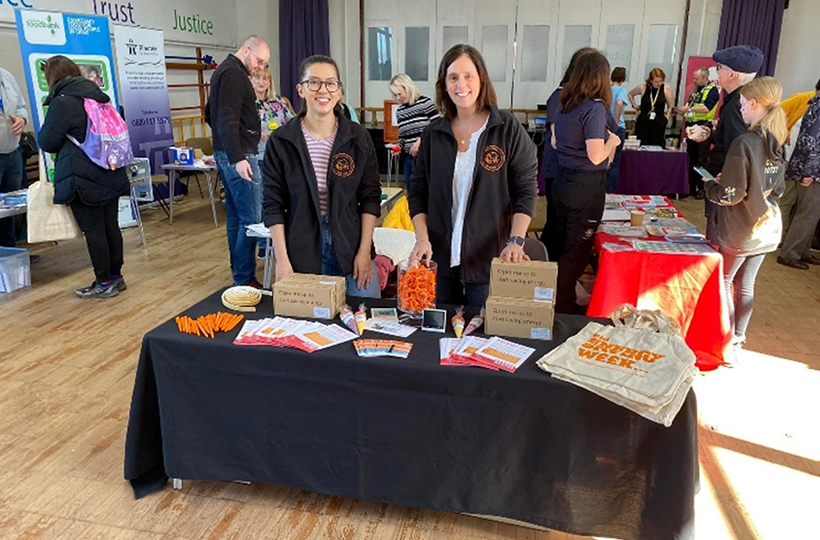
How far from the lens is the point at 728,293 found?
2.96 meters

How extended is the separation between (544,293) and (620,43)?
318 inches

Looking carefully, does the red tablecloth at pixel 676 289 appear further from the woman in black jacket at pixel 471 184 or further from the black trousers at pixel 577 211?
the woman in black jacket at pixel 471 184

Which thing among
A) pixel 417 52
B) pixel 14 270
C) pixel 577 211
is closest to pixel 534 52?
pixel 417 52

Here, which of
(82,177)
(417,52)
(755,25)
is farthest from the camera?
(417,52)

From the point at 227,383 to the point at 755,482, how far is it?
5.65ft

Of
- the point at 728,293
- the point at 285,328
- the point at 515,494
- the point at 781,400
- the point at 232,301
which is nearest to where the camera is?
the point at 515,494

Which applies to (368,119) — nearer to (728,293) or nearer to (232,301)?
(728,293)

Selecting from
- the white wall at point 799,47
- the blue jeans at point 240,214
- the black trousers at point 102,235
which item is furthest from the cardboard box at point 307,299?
the white wall at point 799,47

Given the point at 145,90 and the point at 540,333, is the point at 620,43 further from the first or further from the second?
the point at 540,333

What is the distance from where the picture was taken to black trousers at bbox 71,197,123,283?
363cm

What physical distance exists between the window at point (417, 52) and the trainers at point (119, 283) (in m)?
6.47

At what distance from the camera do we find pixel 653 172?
21.5ft

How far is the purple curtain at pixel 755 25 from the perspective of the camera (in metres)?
8.12

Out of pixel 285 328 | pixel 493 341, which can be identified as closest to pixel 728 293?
pixel 493 341
